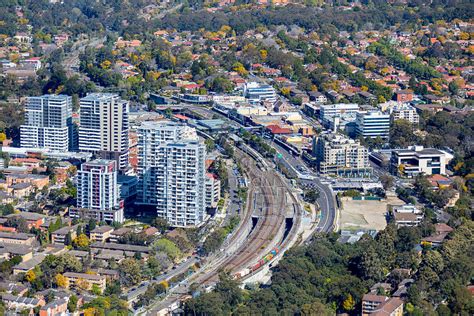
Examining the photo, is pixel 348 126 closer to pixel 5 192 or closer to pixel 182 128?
pixel 182 128

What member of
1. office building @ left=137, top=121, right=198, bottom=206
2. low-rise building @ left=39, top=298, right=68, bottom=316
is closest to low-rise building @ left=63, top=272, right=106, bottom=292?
low-rise building @ left=39, top=298, right=68, bottom=316

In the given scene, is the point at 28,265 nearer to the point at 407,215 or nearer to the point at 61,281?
the point at 61,281

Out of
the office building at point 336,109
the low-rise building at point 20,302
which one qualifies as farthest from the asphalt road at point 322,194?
the low-rise building at point 20,302

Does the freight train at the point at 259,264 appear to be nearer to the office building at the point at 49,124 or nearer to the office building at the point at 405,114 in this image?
the office building at the point at 49,124

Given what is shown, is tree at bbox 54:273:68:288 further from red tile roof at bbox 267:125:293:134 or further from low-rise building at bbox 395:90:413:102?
low-rise building at bbox 395:90:413:102

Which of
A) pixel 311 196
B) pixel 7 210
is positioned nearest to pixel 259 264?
pixel 311 196
